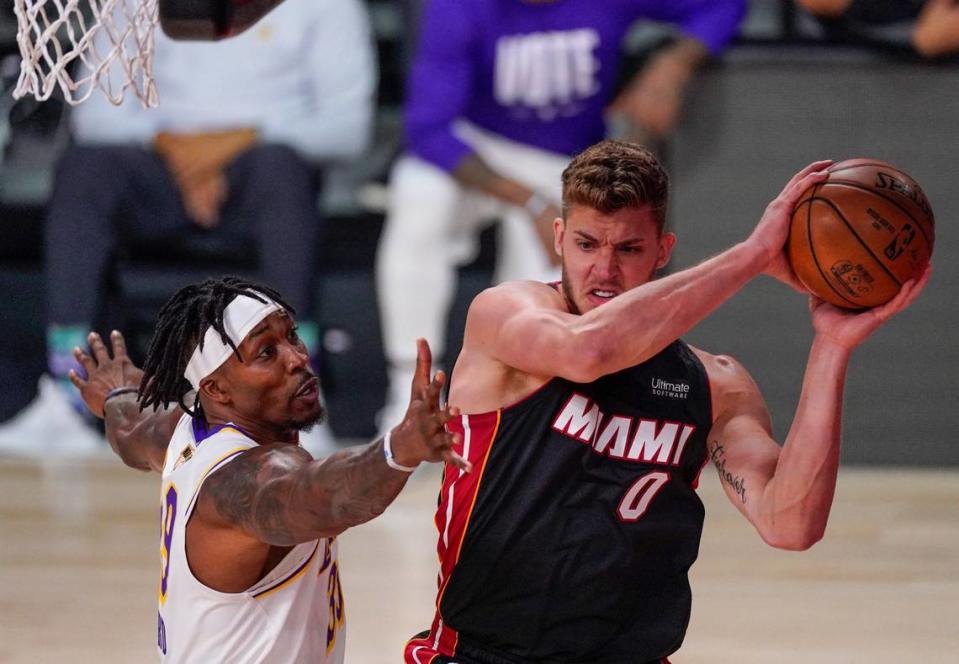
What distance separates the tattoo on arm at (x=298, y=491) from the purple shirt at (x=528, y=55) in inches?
169

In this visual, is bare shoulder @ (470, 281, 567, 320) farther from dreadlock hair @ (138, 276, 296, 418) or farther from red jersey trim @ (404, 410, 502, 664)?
dreadlock hair @ (138, 276, 296, 418)

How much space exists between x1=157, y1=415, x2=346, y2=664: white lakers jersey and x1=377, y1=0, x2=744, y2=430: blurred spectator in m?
3.93

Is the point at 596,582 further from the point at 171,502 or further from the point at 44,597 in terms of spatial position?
the point at 44,597

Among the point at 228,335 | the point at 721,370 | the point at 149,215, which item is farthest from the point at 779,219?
the point at 149,215

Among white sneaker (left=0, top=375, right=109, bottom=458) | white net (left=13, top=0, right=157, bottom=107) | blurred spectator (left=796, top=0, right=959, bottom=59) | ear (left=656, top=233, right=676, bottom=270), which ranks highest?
white net (left=13, top=0, right=157, bottom=107)

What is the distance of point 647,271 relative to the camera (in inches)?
121

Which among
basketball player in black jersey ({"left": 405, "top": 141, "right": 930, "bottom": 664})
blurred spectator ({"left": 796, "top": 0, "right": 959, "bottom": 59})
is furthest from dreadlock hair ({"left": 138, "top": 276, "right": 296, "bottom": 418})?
blurred spectator ({"left": 796, "top": 0, "right": 959, "bottom": 59})

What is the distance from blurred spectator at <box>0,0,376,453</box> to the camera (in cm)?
704

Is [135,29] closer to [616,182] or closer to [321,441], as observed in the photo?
[616,182]

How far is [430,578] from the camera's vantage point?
522 cm

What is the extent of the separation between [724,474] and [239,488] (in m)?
1.03

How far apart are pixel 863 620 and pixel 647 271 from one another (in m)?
2.25

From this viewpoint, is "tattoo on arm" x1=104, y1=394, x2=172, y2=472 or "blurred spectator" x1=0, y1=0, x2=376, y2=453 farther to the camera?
"blurred spectator" x1=0, y1=0, x2=376, y2=453

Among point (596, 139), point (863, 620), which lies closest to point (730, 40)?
point (596, 139)
